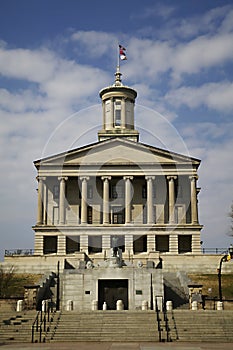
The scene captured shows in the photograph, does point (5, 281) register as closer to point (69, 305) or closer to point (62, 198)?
point (69, 305)

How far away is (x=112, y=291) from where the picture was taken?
41.7 meters

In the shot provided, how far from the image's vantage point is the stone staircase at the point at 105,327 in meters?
28.7

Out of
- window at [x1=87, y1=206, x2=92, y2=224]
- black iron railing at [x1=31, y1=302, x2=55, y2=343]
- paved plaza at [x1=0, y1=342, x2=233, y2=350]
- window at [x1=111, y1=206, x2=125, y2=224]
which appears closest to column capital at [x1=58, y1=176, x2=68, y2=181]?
window at [x1=87, y1=206, x2=92, y2=224]

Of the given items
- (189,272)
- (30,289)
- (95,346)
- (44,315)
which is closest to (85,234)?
(189,272)

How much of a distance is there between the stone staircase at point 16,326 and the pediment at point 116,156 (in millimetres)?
36881

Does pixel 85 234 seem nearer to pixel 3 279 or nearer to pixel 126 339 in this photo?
pixel 3 279

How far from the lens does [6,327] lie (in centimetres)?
2994

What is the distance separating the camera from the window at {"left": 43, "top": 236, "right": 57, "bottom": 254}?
2681 inches

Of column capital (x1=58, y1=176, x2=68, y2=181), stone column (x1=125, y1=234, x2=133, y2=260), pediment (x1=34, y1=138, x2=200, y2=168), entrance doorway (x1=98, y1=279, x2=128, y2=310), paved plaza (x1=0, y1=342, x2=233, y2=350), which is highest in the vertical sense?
pediment (x1=34, y1=138, x2=200, y2=168)

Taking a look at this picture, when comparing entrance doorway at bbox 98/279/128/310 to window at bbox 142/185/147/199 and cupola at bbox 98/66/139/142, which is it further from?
cupola at bbox 98/66/139/142

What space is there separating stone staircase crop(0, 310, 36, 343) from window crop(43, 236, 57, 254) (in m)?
35.0

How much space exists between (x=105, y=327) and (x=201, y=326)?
220 inches

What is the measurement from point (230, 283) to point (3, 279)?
20.9m

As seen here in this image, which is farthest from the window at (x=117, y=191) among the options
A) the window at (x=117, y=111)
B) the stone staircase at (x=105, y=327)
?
the stone staircase at (x=105, y=327)
